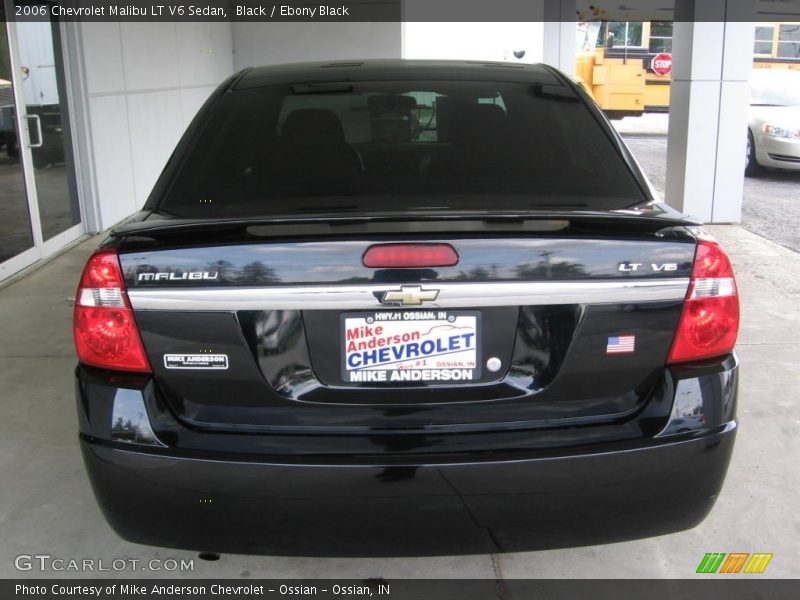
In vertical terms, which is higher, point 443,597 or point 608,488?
point 608,488

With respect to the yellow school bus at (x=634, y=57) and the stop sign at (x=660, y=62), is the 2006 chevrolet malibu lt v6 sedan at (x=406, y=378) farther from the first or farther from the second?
the stop sign at (x=660, y=62)

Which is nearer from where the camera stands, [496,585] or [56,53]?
[496,585]

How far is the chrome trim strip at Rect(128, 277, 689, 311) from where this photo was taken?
201 cm

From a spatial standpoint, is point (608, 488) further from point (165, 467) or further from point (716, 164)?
point (716, 164)

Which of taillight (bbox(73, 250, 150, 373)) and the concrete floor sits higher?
taillight (bbox(73, 250, 150, 373))

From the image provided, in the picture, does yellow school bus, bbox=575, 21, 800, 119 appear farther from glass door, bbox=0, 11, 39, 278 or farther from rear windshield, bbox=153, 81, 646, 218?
rear windshield, bbox=153, 81, 646, 218

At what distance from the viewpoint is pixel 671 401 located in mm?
2145

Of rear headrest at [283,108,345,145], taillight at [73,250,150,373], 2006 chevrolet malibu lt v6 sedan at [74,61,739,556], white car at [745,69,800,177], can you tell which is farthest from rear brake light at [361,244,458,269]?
white car at [745,69,800,177]

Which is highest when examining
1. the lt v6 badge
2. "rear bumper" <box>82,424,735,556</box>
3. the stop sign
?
the stop sign

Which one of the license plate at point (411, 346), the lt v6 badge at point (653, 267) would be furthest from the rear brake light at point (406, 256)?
the lt v6 badge at point (653, 267)

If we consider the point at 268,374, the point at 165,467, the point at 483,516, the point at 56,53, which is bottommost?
the point at 483,516

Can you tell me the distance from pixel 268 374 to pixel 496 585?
114 cm

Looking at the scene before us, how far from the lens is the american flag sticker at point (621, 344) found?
2100mm

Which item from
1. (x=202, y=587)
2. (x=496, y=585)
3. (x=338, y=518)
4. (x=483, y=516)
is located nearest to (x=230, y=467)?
(x=338, y=518)
